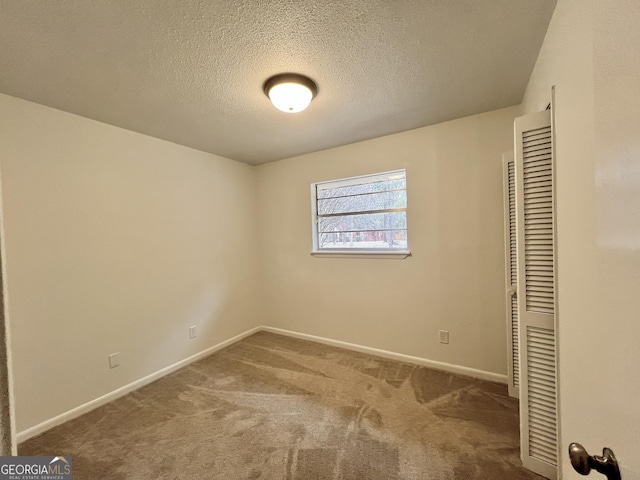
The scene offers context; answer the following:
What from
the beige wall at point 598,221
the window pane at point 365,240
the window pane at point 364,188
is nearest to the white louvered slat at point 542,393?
the beige wall at point 598,221

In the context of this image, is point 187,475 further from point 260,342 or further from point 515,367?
point 515,367

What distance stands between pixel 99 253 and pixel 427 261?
2.94m

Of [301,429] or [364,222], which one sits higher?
[364,222]

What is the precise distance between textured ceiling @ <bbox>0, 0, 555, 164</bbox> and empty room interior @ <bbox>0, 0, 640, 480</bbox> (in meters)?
0.02

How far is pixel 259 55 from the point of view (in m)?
1.42

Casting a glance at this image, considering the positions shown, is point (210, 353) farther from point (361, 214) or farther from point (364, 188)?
point (364, 188)

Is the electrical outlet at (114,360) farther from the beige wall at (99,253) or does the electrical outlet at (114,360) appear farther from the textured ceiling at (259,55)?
the textured ceiling at (259,55)

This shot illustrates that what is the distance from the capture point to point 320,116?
2176mm

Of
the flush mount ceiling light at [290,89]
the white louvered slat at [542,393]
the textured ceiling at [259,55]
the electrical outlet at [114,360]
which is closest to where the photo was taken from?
the textured ceiling at [259,55]

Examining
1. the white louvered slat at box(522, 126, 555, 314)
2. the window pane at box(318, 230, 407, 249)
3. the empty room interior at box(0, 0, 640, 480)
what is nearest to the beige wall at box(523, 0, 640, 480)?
the empty room interior at box(0, 0, 640, 480)

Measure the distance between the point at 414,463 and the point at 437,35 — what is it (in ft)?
7.79

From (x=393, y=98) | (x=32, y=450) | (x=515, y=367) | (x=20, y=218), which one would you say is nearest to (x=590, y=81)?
(x=393, y=98)

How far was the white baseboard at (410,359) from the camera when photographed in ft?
7.34

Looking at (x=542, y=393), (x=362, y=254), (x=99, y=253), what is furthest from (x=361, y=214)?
(x=99, y=253)
